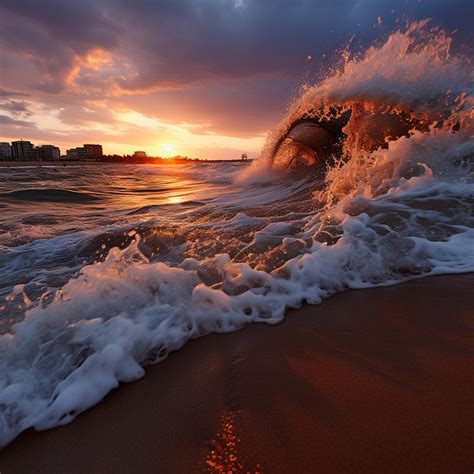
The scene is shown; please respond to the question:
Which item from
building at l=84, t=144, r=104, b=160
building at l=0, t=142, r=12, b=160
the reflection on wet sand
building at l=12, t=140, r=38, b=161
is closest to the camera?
the reflection on wet sand

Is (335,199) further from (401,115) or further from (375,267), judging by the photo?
(401,115)

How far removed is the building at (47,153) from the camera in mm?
109438

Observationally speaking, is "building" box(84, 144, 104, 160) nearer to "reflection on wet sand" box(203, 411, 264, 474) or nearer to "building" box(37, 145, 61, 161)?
"building" box(37, 145, 61, 161)

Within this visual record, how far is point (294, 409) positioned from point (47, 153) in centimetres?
13189

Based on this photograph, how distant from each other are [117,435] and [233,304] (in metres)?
1.07

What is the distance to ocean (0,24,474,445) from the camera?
167cm

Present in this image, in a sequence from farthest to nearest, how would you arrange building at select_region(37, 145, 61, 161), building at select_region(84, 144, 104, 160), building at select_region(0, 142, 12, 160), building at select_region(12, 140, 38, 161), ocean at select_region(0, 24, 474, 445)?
building at select_region(84, 144, 104, 160)
building at select_region(37, 145, 61, 161)
building at select_region(12, 140, 38, 161)
building at select_region(0, 142, 12, 160)
ocean at select_region(0, 24, 474, 445)

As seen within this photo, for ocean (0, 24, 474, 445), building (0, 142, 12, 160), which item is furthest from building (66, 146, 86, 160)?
ocean (0, 24, 474, 445)

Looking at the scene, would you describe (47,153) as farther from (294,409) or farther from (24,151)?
(294,409)

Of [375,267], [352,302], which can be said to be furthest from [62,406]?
[375,267]

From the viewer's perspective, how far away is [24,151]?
107 m

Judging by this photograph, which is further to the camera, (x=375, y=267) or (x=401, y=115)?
(x=401, y=115)

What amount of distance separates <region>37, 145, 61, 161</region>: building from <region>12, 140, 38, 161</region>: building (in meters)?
1.52

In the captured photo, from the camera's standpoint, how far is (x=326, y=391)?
1360mm
